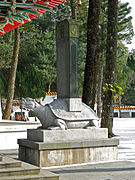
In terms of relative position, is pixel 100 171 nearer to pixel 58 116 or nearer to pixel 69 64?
pixel 58 116

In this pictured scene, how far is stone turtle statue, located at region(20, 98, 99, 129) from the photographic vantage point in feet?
29.0

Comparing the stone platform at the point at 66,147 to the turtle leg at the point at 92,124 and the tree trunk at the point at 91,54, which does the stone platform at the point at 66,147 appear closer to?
the turtle leg at the point at 92,124

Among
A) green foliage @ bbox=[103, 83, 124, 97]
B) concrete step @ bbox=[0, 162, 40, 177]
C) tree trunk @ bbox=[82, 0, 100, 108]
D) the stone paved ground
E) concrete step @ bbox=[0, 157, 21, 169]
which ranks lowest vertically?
the stone paved ground

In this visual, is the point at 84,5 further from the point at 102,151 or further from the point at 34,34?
the point at 102,151

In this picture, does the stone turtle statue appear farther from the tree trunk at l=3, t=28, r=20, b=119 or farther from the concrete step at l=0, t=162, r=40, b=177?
the tree trunk at l=3, t=28, r=20, b=119

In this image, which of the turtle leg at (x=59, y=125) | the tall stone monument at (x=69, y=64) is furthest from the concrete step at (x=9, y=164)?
the tall stone monument at (x=69, y=64)

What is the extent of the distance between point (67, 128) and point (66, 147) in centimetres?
55

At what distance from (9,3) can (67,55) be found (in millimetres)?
2215

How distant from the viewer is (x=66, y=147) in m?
8.54

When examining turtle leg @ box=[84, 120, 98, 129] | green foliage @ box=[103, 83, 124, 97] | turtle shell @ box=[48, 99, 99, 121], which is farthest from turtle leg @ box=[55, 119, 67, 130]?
green foliage @ box=[103, 83, 124, 97]

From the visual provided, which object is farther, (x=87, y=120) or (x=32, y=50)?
(x=32, y=50)

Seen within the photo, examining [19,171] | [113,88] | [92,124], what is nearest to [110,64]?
[113,88]

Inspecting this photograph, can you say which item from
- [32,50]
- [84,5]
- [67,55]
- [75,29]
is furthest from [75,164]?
[32,50]

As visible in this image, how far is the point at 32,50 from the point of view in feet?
145
